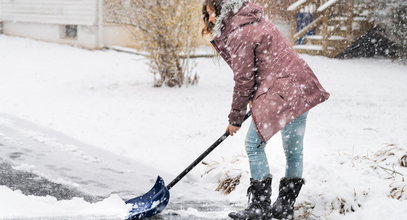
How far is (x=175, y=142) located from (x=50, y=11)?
14.2 metres

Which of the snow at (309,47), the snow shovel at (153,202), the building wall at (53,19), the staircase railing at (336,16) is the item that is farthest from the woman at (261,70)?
the building wall at (53,19)

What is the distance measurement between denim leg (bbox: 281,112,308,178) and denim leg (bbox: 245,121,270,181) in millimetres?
164

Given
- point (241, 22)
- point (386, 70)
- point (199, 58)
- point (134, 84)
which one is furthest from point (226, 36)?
point (199, 58)

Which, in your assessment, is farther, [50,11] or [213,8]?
[50,11]

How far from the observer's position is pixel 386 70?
48.5 ft

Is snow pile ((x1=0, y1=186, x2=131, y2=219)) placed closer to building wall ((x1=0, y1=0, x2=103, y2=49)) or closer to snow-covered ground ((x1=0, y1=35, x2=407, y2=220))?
snow-covered ground ((x1=0, y1=35, x2=407, y2=220))

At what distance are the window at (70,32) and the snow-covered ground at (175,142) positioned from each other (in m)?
5.85

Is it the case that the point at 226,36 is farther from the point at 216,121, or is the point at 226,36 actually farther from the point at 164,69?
the point at 164,69

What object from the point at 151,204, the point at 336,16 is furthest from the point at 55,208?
the point at 336,16

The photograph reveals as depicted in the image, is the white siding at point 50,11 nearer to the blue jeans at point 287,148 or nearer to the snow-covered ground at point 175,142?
the snow-covered ground at point 175,142

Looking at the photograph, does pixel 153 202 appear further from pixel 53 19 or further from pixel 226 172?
pixel 53 19

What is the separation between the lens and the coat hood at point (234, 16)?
12.2ft

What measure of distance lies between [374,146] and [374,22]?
10866 millimetres

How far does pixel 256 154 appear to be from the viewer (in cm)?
399
